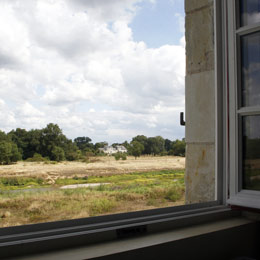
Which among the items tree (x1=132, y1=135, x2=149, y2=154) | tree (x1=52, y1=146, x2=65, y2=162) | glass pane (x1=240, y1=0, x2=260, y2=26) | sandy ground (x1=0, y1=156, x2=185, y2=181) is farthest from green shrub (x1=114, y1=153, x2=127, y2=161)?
glass pane (x1=240, y1=0, x2=260, y2=26)

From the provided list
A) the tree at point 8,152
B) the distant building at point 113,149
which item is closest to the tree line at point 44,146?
the tree at point 8,152

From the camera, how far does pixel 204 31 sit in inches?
57.1

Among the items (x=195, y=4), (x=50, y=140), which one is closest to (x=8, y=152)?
(x=50, y=140)

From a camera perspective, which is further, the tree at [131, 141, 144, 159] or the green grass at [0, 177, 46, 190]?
the tree at [131, 141, 144, 159]

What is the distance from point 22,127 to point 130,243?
5714 millimetres

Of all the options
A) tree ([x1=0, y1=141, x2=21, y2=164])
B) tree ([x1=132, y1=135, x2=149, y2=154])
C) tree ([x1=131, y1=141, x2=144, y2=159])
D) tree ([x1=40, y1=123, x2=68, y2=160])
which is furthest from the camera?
tree ([x1=132, y1=135, x2=149, y2=154])

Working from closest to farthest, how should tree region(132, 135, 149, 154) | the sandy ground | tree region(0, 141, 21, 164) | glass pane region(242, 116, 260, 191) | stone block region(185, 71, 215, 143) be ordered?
glass pane region(242, 116, 260, 191), stone block region(185, 71, 215, 143), tree region(0, 141, 21, 164), the sandy ground, tree region(132, 135, 149, 154)

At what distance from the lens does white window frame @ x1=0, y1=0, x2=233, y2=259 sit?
69cm

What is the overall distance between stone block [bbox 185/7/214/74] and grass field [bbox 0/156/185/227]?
15.9 feet

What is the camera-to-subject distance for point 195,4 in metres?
1.50

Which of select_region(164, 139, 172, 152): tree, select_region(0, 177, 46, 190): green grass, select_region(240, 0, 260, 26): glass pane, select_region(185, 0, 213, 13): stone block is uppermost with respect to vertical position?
select_region(185, 0, 213, 13): stone block

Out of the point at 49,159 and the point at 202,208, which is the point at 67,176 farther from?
the point at 202,208

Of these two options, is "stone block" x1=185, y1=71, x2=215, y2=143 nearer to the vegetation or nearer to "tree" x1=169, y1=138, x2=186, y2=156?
the vegetation

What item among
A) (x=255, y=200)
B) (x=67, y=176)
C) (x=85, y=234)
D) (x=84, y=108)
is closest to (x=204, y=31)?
(x=255, y=200)
